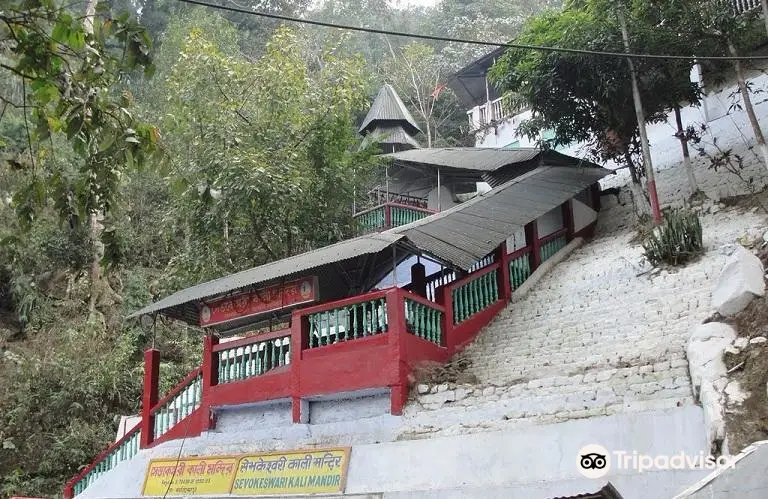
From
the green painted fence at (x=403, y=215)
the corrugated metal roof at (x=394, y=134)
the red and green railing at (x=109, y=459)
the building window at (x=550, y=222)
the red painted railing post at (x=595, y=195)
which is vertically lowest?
the red and green railing at (x=109, y=459)

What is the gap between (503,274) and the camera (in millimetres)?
12336

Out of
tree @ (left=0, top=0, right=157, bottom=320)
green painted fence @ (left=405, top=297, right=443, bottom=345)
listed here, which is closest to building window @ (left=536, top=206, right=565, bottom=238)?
green painted fence @ (left=405, top=297, right=443, bottom=345)

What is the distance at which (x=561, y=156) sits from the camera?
17609 mm

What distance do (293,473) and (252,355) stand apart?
7.26 feet

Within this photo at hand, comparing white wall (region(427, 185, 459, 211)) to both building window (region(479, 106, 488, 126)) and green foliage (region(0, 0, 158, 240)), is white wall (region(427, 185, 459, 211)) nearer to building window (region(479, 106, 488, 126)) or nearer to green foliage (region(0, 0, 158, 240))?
building window (region(479, 106, 488, 126))

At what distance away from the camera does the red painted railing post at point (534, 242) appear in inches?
536

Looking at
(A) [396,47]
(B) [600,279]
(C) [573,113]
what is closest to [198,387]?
(B) [600,279]

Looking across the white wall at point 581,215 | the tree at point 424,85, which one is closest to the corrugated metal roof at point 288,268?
the white wall at point 581,215

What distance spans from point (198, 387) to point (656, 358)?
282 inches

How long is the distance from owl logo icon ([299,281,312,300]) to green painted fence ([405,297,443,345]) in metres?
1.72

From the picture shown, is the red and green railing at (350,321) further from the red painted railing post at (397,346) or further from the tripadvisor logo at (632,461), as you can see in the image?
the tripadvisor logo at (632,461)

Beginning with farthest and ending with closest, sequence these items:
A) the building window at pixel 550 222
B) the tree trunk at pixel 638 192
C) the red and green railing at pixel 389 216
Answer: the red and green railing at pixel 389 216 → the tree trunk at pixel 638 192 → the building window at pixel 550 222

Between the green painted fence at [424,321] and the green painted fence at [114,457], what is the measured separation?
560 centimetres

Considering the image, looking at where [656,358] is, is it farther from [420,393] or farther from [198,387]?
[198,387]
